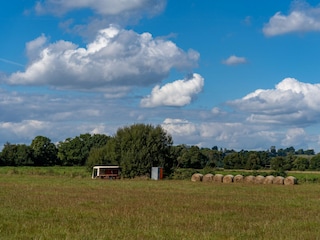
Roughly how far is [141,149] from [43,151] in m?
79.6

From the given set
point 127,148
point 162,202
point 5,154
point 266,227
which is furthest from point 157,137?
point 5,154

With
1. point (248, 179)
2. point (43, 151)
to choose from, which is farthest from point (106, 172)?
point (43, 151)

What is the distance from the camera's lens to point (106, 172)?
69.6 meters

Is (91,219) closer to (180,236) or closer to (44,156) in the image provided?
(180,236)

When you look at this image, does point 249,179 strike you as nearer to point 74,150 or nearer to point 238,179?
point 238,179

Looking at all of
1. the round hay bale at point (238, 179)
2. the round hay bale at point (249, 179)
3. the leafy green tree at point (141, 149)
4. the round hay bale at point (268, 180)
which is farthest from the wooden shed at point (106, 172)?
the round hay bale at point (268, 180)

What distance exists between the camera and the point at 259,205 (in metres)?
28.1

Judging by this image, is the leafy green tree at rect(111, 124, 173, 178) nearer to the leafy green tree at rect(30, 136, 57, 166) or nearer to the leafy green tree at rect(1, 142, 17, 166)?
the leafy green tree at rect(1, 142, 17, 166)

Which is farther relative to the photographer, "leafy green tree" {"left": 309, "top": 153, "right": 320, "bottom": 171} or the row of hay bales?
"leafy green tree" {"left": 309, "top": 153, "right": 320, "bottom": 171}

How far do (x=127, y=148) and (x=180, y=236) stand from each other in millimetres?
56253

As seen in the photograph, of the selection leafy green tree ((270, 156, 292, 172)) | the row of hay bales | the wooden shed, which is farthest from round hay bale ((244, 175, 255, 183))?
leafy green tree ((270, 156, 292, 172))

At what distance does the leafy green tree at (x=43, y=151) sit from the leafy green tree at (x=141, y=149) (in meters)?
67.5

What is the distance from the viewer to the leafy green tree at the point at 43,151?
136450 millimetres

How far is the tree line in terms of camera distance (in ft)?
234
